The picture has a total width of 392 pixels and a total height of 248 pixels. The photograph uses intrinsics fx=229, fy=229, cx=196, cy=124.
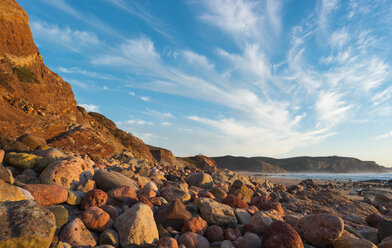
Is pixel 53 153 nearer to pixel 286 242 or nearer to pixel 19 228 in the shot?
pixel 19 228

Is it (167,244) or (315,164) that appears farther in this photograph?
(315,164)

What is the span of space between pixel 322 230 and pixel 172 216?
198 cm

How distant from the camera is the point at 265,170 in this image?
64250 mm

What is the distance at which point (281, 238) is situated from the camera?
8.44 feet

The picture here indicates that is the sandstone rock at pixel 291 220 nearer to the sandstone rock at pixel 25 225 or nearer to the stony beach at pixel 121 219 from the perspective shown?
the stony beach at pixel 121 219

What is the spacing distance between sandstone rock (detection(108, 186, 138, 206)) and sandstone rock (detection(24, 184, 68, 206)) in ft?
2.02

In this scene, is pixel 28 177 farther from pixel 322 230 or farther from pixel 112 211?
pixel 322 230

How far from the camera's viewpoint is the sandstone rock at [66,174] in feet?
12.1

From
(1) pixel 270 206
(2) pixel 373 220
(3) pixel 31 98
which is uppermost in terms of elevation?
(3) pixel 31 98

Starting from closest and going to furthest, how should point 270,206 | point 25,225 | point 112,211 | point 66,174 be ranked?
point 25,225 < point 112,211 < point 66,174 < point 270,206

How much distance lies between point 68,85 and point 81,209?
63.8 ft

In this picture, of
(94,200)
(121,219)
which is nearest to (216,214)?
(121,219)

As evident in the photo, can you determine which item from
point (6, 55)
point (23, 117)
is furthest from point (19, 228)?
point (6, 55)

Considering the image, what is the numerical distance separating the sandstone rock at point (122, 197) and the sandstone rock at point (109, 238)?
2.65 feet
